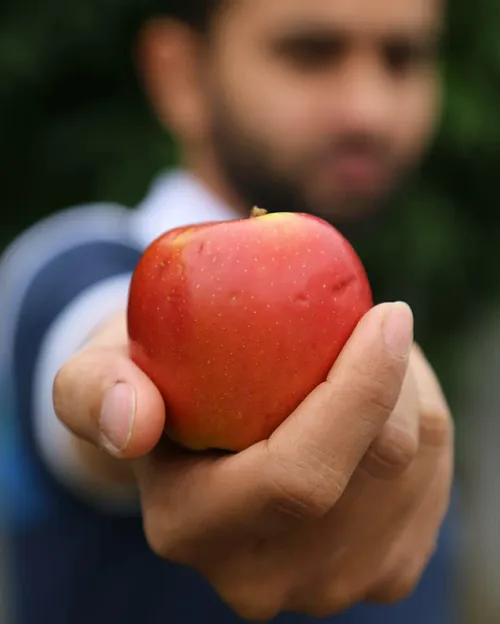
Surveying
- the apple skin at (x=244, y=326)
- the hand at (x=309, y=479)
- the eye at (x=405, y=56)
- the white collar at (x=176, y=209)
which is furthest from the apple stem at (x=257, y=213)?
the eye at (x=405, y=56)

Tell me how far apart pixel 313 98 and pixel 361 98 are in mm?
84

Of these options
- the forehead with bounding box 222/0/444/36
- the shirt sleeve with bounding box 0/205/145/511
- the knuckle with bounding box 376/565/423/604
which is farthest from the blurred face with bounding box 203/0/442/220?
the knuckle with bounding box 376/565/423/604

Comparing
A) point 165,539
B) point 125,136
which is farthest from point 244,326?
point 125,136

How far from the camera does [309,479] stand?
22.9 inches

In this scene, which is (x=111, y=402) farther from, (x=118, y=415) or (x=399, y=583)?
(x=399, y=583)

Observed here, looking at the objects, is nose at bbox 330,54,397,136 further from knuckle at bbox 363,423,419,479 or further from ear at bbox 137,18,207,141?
knuckle at bbox 363,423,419,479

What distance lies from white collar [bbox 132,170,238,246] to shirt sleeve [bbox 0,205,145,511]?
0.06 m

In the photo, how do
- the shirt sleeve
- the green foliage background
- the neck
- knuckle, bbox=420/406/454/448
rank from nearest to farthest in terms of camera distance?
1. knuckle, bbox=420/406/454/448
2. the shirt sleeve
3. the neck
4. the green foliage background

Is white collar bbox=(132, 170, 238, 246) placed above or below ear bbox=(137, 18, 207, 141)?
below

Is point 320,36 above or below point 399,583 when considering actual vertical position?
above

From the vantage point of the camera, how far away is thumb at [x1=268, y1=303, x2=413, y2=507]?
1.90 ft

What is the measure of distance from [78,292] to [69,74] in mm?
1355

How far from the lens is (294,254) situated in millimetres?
634

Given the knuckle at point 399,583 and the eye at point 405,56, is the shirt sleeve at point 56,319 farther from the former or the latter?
the eye at point 405,56
